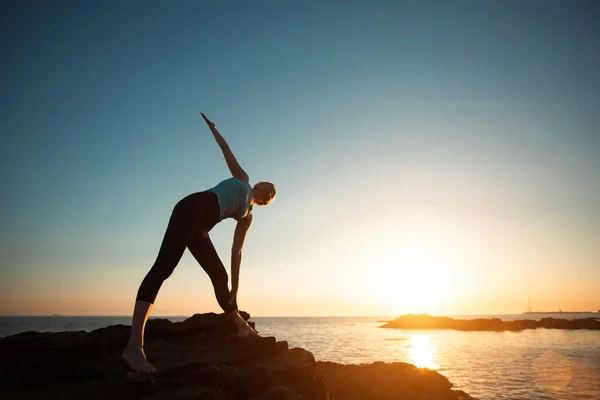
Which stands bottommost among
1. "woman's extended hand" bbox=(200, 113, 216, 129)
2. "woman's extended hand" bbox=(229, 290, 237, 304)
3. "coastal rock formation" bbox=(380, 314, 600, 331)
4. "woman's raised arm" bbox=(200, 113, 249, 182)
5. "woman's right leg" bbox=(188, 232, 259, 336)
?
"coastal rock formation" bbox=(380, 314, 600, 331)

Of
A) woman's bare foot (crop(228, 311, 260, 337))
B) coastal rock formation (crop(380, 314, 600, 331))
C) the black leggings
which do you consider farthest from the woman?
coastal rock formation (crop(380, 314, 600, 331))

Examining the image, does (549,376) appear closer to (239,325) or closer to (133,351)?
(239,325)

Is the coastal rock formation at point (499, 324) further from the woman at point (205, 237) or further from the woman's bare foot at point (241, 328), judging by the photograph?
the woman at point (205, 237)

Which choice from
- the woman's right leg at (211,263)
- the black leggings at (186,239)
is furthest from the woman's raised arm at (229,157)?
the woman's right leg at (211,263)

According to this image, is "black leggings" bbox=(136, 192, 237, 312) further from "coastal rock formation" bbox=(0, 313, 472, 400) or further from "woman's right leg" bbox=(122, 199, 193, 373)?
"coastal rock formation" bbox=(0, 313, 472, 400)

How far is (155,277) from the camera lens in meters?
4.05

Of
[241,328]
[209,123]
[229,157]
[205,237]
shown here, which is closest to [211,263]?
[205,237]

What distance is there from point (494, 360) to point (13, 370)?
41.9 meters

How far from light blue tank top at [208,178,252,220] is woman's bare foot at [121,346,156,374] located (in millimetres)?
1814

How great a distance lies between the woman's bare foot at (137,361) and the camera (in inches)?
159

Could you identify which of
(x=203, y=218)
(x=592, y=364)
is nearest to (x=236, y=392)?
(x=203, y=218)

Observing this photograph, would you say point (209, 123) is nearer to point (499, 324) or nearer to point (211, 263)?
point (211, 263)

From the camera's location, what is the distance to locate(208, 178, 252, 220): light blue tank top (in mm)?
4688

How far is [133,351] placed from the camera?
4082mm
